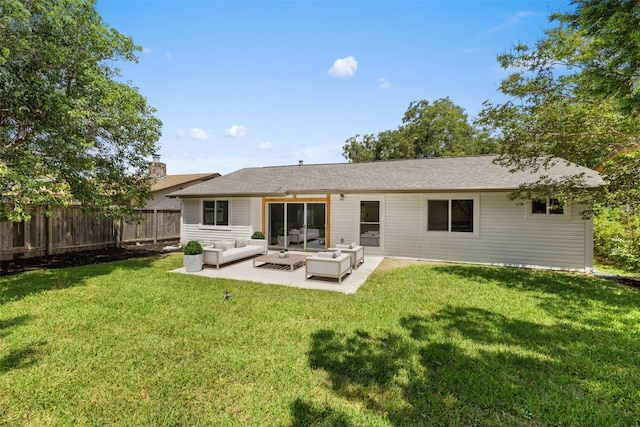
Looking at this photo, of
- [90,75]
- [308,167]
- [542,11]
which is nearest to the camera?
[542,11]

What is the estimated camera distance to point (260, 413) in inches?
111

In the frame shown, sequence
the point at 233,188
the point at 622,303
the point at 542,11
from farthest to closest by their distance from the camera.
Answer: the point at 233,188
the point at 542,11
the point at 622,303

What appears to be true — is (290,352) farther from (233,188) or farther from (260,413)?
(233,188)

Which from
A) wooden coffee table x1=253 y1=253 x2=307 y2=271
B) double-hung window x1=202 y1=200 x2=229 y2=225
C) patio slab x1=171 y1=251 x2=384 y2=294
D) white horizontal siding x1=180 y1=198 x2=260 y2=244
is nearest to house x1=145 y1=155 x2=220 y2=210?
white horizontal siding x1=180 y1=198 x2=260 y2=244

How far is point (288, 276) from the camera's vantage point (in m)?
8.52

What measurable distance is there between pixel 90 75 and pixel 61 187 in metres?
3.33

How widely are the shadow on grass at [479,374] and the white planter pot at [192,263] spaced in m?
5.78

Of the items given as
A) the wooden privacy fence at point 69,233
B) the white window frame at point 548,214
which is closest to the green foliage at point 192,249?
the wooden privacy fence at point 69,233

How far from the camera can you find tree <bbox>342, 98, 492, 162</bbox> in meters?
31.4

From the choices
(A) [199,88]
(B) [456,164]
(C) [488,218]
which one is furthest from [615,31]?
(A) [199,88]

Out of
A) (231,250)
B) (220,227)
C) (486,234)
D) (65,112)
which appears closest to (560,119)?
(486,234)

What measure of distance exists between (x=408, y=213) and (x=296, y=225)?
16.5 feet

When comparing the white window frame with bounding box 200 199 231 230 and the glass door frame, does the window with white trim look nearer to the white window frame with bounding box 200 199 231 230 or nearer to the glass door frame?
the glass door frame

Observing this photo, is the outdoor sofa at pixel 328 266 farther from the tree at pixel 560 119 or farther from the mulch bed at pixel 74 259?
the mulch bed at pixel 74 259
